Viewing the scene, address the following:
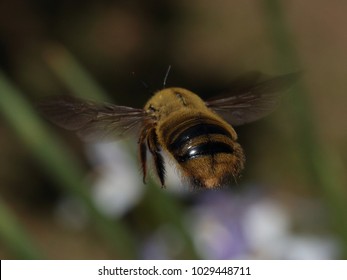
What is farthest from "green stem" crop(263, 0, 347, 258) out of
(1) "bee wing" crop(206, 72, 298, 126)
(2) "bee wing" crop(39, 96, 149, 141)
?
(2) "bee wing" crop(39, 96, 149, 141)

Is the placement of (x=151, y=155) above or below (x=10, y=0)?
below

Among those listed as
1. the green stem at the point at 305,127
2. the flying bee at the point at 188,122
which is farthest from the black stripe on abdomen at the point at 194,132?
the green stem at the point at 305,127

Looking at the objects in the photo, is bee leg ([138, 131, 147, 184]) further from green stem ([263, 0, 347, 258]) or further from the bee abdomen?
green stem ([263, 0, 347, 258])

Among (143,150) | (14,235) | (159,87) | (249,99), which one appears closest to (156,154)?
(143,150)

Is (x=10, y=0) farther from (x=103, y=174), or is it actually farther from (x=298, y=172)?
(x=103, y=174)

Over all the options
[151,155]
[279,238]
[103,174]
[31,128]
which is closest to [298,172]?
[103,174]

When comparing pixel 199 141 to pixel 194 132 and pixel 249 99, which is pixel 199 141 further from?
pixel 249 99

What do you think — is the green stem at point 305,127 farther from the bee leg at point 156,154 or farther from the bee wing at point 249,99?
the bee leg at point 156,154
